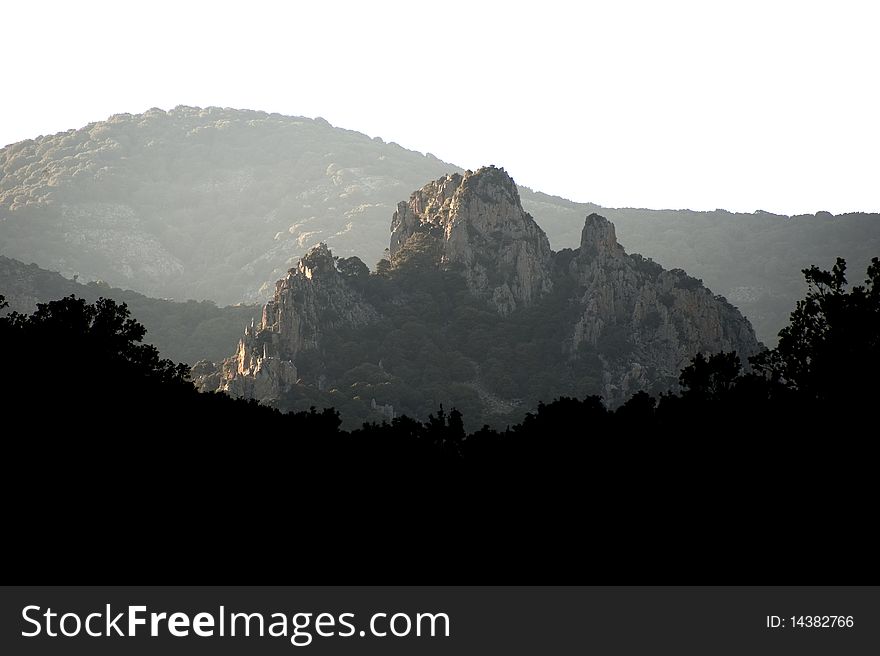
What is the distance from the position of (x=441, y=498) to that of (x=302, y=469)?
11073 millimetres

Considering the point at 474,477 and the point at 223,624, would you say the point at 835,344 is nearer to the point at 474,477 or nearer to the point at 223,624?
the point at 474,477

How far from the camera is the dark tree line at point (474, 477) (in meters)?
69.9

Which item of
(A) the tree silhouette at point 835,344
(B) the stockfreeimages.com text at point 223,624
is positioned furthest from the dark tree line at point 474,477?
(B) the stockfreeimages.com text at point 223,624

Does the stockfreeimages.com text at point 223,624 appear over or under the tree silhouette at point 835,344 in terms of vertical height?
under

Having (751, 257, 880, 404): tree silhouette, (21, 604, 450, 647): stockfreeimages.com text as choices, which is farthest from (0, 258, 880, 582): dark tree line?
(21, 604, 450, 647): stockfreeimages.com text

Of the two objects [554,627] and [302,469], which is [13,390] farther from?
[554,627]

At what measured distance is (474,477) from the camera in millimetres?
105375

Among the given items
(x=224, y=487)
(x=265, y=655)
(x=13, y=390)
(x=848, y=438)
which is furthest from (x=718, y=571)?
(x=13, y=390)

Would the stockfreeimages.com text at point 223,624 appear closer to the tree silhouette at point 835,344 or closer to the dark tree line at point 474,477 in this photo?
the dark tree line at point 474,477

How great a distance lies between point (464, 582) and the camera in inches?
2665

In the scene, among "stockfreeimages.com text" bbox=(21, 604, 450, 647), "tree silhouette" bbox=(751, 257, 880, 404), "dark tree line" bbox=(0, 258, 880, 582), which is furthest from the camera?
"tree silhouette" bbox=(751, 257, 880, 404)

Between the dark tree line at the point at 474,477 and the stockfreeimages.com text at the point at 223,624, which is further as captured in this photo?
the dark tree line at the point at 474,477

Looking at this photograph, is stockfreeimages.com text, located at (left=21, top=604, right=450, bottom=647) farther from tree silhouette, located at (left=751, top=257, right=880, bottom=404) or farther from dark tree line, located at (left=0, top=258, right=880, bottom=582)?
tree silhouette, located at (left=751, top=257, right=880, bottom=404)

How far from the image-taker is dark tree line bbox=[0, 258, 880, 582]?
229ft
